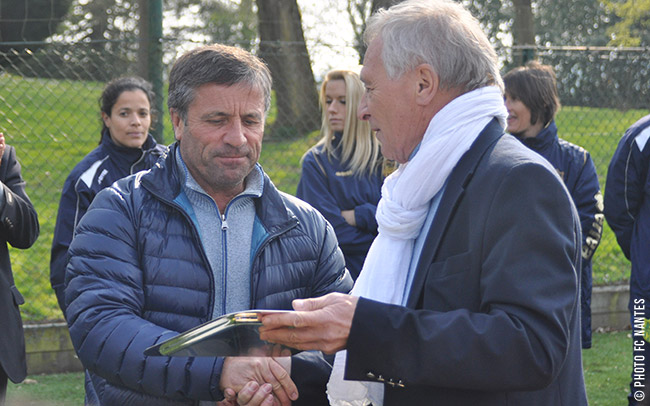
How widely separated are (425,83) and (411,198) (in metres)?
0.32

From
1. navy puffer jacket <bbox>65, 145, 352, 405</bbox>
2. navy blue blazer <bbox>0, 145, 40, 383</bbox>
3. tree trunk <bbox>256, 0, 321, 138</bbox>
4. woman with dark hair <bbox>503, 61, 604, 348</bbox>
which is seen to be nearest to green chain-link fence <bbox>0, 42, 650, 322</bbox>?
tree trunk <bbox>256, 0, 321, 138</bbox>

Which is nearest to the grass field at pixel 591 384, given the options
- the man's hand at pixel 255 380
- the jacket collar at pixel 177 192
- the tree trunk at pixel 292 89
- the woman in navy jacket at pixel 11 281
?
the woman in navy jacket at pixel 11 281

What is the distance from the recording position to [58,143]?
761cm

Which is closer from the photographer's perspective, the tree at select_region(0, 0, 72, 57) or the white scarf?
the white scarf

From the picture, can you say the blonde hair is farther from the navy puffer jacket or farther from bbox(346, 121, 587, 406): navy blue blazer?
bbox(346, 121, 587, 406): navy blue blazer

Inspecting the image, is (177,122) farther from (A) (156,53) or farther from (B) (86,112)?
(B) (86,112)

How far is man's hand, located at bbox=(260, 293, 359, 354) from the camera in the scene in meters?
1.87

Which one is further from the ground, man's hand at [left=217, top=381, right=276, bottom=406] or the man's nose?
the man's nose

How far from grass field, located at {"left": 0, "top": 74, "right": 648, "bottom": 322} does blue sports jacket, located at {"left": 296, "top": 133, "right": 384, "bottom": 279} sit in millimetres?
1847

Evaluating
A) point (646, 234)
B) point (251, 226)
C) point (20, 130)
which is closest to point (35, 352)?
point (20, 130)

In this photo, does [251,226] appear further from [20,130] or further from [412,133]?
[20,130]

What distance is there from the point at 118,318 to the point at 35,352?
426 cm

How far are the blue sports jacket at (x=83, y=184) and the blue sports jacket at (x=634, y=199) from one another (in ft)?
9.63

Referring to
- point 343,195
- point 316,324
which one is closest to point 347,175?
point 343,195
